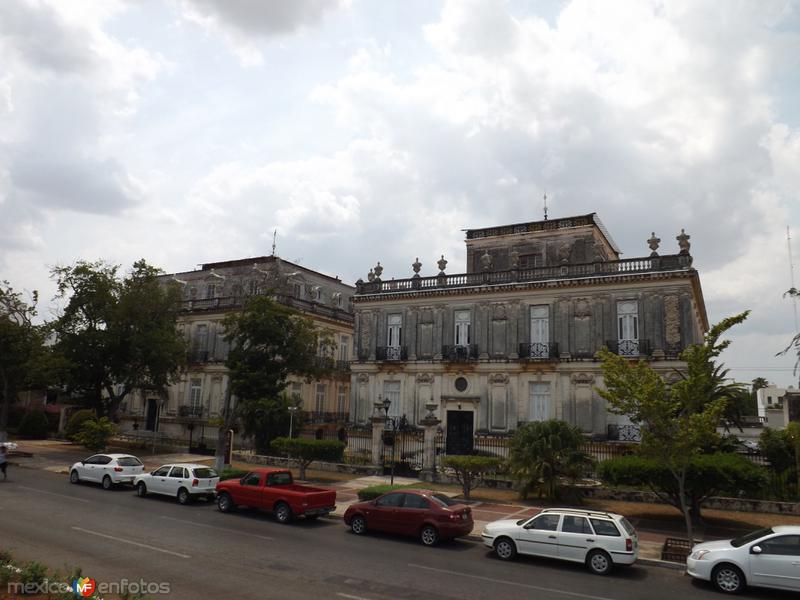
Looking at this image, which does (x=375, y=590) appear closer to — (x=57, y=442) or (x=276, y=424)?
(x=276, y=424)

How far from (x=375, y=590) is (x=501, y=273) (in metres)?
25.7

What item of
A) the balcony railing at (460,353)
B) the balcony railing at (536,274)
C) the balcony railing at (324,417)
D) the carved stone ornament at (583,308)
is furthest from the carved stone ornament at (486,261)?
the balcony railing at (324,417)

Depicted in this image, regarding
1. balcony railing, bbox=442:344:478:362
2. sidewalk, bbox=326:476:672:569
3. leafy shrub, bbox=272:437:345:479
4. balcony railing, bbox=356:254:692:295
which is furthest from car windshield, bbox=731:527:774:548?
balcony railing, bbox=442:344:478:362

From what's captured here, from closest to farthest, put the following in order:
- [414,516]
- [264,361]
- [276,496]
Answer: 1. [414,516]
2. [276,496]
3. [264,361]

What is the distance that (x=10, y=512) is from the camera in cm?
1673

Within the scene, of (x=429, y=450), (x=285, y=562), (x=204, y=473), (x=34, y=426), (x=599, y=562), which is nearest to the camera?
(x=285, y=562)

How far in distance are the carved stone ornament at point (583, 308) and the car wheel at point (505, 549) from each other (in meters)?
19.8

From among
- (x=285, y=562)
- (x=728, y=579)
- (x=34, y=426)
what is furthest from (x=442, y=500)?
(x=34, y=426)

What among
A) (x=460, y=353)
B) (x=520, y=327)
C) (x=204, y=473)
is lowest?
(x=204, y=473)

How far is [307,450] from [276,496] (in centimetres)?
949

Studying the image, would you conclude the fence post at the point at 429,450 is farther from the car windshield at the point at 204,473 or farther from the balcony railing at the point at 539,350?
the car windshield at the point at 204,473

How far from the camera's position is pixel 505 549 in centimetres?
1423

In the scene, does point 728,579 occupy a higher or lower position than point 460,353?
lower

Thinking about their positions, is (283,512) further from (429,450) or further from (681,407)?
(681,407)
